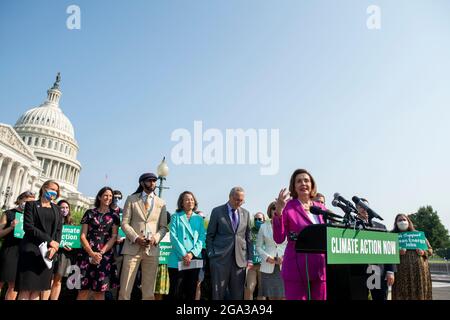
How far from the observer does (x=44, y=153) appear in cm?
9425

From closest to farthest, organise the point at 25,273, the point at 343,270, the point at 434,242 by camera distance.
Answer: the point at 343,270 → the point at 25,273 → the point at 434,242

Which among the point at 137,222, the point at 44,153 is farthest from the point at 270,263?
the point at 44,153

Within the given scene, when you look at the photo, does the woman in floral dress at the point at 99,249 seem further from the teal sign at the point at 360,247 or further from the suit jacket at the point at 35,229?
the teal sign at the point at 360,247

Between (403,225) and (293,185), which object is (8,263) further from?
(403,225)

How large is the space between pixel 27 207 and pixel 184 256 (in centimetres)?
259

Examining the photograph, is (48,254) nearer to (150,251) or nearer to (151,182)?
(150,251)

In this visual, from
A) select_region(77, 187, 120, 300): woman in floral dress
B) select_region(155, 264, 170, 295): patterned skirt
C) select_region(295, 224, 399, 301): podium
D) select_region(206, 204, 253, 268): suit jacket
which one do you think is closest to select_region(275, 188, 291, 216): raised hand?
select_region(295, 224, 399, 301): podium

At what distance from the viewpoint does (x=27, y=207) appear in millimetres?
5051

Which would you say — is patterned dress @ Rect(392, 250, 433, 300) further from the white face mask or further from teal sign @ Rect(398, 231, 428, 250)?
the white face mask

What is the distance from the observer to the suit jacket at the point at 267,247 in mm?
6478

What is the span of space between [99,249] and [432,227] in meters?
64.7

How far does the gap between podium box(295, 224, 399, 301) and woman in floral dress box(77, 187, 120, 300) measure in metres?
3.88
